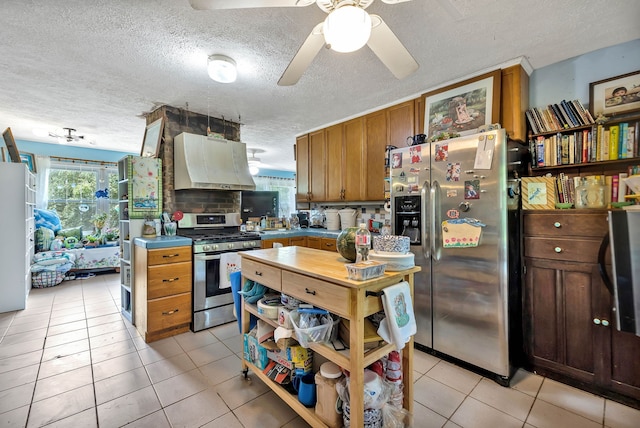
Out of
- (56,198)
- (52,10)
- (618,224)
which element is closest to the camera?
(618,224)

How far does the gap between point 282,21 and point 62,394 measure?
9.48 ft

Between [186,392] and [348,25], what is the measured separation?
92.8 inches

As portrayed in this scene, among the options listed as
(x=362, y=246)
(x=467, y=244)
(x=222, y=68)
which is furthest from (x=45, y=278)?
(x=467, y=244)

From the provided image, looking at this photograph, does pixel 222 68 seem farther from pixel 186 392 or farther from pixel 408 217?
pixel 186 392

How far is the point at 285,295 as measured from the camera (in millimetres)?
1619

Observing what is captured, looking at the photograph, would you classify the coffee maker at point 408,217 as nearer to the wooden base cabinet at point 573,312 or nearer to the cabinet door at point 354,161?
the wooden base cabinet at point 573,312

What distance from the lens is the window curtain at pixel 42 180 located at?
4.83m

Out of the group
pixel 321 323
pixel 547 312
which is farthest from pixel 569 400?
pixel 321 323

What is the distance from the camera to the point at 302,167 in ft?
14.4

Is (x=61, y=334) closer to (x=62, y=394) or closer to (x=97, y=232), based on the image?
(x=62, y=394)

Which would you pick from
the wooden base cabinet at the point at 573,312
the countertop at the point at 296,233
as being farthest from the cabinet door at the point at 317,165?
the wooden base cabinet at the point at 573,312

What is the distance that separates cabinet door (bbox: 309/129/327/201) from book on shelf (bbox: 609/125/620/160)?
2.85 metres

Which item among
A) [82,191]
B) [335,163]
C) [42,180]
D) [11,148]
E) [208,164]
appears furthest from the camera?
[82,191]

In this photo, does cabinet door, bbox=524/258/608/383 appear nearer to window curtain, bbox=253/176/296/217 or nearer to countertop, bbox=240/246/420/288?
countertop, bbox=240/246/420/288
